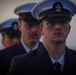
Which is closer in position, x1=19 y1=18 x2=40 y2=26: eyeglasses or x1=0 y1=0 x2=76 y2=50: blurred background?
x1=19 y1=18 x2=40 y2=26: eyeglasses

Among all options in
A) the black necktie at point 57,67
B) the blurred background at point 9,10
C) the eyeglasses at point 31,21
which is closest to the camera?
the black necktie at point 57,67

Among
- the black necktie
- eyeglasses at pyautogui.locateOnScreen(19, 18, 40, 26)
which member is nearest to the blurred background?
eyeglasses at pyautogui.locateOnScreen(19, 18, 40, 26)

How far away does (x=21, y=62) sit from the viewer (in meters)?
1.32

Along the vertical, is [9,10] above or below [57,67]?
above

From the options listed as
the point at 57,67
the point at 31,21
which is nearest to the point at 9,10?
the point at 31,21

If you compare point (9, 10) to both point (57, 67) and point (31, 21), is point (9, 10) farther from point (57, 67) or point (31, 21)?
point (57, 67)

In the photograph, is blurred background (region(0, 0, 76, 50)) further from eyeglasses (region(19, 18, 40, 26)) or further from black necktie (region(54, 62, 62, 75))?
black necktie (region(54, 62, 62, 75))

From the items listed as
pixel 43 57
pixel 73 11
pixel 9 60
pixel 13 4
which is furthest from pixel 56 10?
pixel 13 4

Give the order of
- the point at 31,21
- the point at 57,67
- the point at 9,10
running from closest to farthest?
the point at 57,67 → the point at 31,21 → the point at 9,10

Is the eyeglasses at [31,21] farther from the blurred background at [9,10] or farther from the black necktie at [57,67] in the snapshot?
the black necktie at [57,67]

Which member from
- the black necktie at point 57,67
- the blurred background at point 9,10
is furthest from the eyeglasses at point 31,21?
the black necktie at point 57,67

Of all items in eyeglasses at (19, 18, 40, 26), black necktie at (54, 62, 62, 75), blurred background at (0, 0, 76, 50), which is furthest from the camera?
blurred background at (0, 0, 76, 50)

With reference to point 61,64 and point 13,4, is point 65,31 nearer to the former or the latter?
point 61,64

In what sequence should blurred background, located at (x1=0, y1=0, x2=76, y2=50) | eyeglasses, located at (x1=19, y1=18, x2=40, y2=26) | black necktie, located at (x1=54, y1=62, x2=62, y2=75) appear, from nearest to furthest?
black necktie, located at (x1=54, y1=62, x2=62, y2=75) < eyeglasses, located at (x1=19, y1=18, x2=40, y2=26) < blurred background, located at (x1=0, y1=0, x2=76, y2=50)
